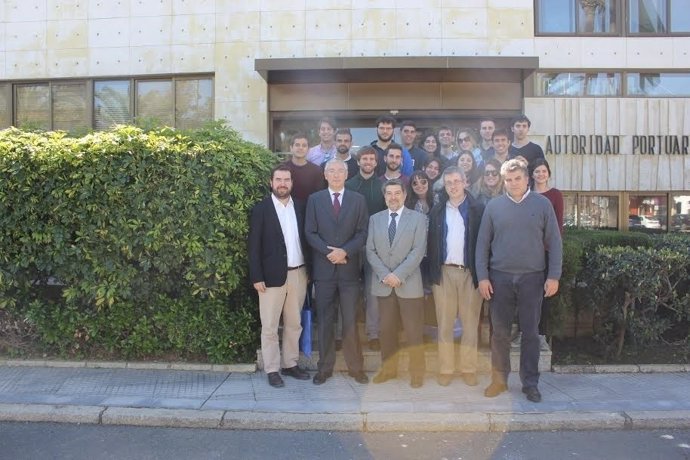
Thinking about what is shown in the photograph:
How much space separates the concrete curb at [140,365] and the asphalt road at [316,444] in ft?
4.29

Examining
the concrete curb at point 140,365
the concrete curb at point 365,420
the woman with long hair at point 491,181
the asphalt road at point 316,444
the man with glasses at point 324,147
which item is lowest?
the asphalt road at point 316,444

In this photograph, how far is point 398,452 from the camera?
4242 millimetres

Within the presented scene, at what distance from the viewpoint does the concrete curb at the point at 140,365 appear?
5980 millimetres

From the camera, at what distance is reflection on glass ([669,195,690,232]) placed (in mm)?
11227

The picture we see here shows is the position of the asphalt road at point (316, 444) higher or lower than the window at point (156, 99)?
lower

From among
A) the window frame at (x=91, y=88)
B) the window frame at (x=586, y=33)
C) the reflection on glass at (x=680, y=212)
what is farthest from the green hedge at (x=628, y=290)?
Result: the window frame at (x=91, y=88)

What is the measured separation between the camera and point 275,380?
5.52m

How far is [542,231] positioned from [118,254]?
13.4 ft

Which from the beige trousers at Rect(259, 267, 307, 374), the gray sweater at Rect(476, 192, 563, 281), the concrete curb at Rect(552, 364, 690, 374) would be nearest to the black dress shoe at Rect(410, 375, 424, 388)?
the beige trousers at Rect(259, 267, 307, 374)

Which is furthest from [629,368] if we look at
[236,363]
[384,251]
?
[236,363]

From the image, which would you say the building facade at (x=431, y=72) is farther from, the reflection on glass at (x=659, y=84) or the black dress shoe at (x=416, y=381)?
the black dress shoe at (x=416, y=381)

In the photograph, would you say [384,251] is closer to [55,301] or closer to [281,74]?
[55,301]

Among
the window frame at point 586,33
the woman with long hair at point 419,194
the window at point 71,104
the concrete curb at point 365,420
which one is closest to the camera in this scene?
the concrete curb at point 365,420

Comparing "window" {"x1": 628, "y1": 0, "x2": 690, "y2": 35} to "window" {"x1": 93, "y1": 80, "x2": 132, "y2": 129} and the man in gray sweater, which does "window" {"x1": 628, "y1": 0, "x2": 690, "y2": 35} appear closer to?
the man in gray sweater
